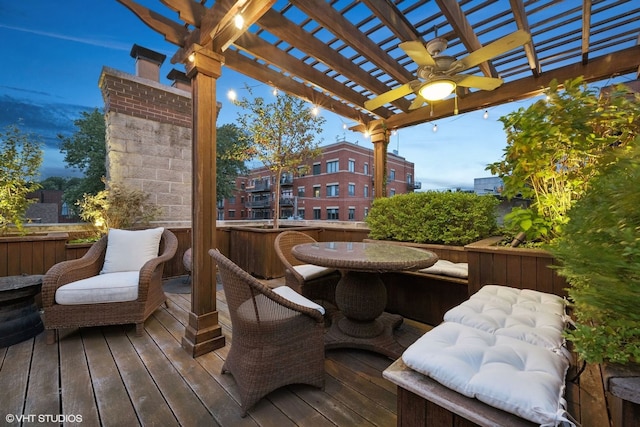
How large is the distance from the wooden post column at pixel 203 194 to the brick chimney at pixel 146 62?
2732 mm

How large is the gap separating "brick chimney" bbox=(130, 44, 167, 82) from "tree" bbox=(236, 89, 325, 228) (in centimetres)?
129

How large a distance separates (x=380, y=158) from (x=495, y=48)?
8.67 feet

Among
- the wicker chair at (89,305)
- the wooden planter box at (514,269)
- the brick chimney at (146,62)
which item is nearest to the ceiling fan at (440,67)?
the wooden planter box at (514,269)

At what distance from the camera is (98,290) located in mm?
2189

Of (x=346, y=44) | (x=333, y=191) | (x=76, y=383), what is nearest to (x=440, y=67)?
(x=346, y=44)

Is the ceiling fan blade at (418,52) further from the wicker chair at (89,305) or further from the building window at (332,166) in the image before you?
the building window at (332,166)

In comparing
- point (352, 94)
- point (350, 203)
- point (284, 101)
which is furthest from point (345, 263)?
point (350, 203)

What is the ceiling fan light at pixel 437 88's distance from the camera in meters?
2.49

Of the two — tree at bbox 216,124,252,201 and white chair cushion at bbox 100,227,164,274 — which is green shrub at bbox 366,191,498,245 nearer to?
white chair cushion at bbox 100,227,164,274

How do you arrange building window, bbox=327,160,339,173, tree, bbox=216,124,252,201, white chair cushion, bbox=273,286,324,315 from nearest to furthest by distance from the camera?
white chair cushion, bbox=273,286,324,315
tree, bbox=216,124,252,201
building window, bbox=327,160,339,173

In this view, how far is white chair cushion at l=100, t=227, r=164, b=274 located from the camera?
2.65 m

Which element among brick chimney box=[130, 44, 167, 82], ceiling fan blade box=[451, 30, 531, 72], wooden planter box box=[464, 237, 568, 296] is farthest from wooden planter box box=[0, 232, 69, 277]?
ceiling fan blade box=[451, 30, 531, 72]

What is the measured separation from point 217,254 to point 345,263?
771mm

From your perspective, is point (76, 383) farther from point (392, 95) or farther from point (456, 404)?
point (392, 95)
